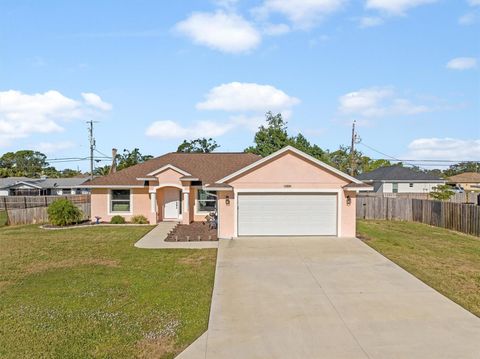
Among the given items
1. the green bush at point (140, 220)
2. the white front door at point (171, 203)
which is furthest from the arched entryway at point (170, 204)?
the green bush at point (140, 220)

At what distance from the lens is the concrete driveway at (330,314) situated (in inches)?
254

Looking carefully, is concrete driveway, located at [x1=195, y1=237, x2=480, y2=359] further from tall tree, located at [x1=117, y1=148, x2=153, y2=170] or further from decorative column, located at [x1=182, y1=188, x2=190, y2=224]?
tall tree, located at [x1=117, y1=148, x2=153, y2=170]

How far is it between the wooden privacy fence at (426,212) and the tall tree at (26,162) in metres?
86.2

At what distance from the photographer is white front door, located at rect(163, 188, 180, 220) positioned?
78.2 ft

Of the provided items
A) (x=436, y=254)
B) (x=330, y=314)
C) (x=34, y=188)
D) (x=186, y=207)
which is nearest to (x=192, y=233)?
(x=186, y=207)

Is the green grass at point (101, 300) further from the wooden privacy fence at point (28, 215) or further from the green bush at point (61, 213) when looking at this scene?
the wooden privacy fence at point (28, 215)

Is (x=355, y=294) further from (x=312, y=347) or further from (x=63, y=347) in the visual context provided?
(x=63, y=347)

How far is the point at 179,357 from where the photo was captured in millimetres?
6184

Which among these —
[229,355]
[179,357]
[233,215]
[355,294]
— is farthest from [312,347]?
[233,215]

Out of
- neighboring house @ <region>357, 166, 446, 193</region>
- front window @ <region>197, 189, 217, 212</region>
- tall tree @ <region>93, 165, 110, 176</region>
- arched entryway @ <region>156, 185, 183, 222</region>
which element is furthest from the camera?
tall tree @ <region>93, 165, 110, 176</region>

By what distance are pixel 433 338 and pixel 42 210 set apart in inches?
996

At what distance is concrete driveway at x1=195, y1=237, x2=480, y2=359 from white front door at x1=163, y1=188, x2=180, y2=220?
455 inches

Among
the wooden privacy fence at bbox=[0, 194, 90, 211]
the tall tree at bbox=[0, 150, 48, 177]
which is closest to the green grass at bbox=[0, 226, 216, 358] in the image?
the wooden privacy fence at bbox=[0, 194, 90, 211]

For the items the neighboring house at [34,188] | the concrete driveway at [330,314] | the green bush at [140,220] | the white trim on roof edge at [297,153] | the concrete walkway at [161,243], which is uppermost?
the white trim on roof edge at [297,153]
